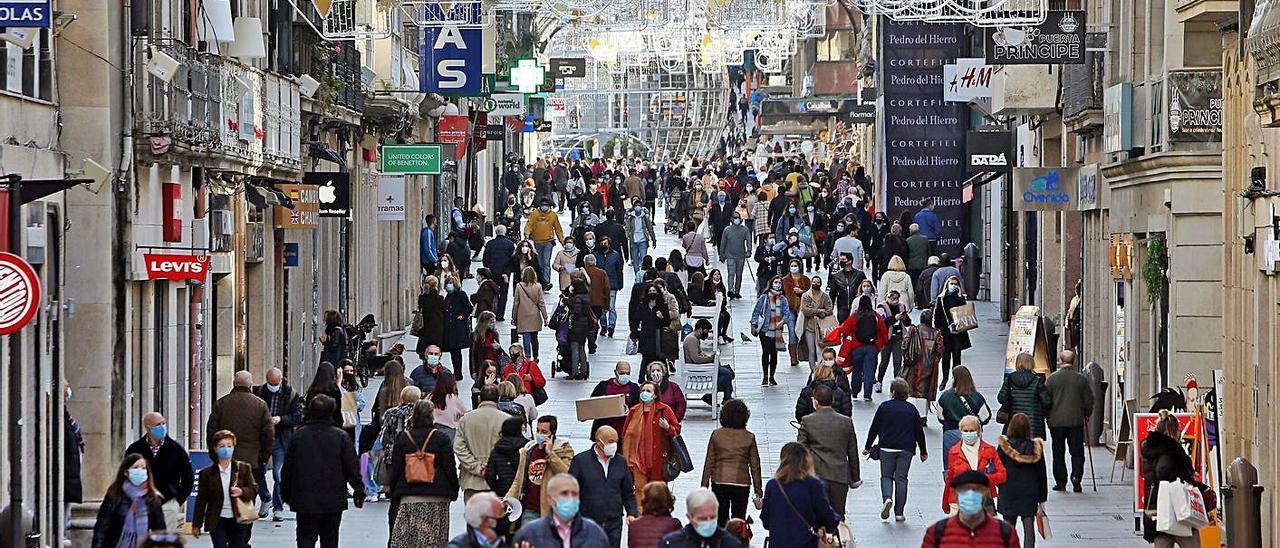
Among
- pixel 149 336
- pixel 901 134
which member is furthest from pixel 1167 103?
pixel 901 134

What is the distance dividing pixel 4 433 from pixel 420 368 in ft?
22.3

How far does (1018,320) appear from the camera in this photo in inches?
1017

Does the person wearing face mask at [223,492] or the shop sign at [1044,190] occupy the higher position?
the shop sign at [1044,190]

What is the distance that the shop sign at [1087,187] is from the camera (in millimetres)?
28844

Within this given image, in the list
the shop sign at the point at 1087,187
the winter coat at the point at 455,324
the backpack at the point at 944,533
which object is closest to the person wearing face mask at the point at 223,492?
the backpack at the point at 944,533

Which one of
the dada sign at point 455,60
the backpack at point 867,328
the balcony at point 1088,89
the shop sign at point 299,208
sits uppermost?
the dada sign at point 455,60

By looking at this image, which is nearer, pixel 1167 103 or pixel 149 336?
pixel 149 336

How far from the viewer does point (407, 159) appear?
3706cm

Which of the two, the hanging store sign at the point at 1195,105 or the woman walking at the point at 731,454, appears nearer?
the woman walking at the point at 731,454

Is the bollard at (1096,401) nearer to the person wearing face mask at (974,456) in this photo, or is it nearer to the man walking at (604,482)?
the person wearing face mask at (974,456)

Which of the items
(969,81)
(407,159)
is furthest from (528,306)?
(969,81)

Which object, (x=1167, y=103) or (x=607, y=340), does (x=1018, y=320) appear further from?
(x=607, y=340)

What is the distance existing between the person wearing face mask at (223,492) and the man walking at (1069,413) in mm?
8378

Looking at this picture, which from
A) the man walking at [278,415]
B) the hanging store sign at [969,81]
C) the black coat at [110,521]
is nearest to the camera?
the black coat at [110,521]
